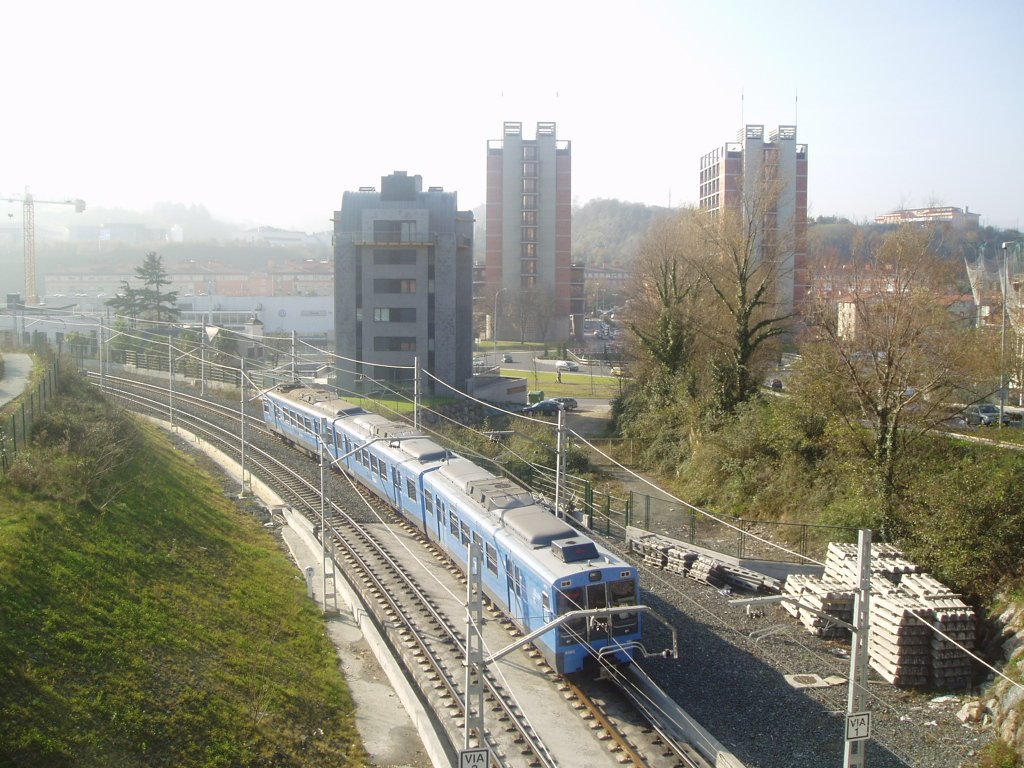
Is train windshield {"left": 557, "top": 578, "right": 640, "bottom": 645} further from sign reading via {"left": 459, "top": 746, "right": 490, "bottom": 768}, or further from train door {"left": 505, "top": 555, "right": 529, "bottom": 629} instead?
sign reading via {"left": 459, "top": 746, "right": 490, "bottom": 768}

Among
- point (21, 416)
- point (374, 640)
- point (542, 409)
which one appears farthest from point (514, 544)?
point (542, 409)

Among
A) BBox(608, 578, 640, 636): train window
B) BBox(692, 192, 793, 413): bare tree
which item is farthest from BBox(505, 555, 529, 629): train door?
BBox(692, 192, 793, 413): bare tree

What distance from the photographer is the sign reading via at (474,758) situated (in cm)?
855

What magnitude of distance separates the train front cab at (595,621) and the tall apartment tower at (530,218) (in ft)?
202

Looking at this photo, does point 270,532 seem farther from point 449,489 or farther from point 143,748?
point 143,748

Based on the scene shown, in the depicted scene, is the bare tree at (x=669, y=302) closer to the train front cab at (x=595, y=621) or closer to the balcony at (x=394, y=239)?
the balcony at (x=394, y=239)

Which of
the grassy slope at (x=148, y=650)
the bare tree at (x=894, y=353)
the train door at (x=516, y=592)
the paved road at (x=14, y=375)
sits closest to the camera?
the grassy slope at (x=148, y=650)

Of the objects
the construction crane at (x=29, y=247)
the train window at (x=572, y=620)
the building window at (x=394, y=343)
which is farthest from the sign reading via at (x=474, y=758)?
the construction crane at (x=29, y=247)

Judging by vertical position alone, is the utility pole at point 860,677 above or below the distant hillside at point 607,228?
below

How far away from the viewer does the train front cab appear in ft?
39.0

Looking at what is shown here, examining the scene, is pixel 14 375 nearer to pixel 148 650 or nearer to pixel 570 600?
pixel 148 650

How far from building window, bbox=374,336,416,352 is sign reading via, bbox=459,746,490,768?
34.2 meters

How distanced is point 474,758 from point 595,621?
3.77 meters

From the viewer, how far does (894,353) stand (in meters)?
18.3
